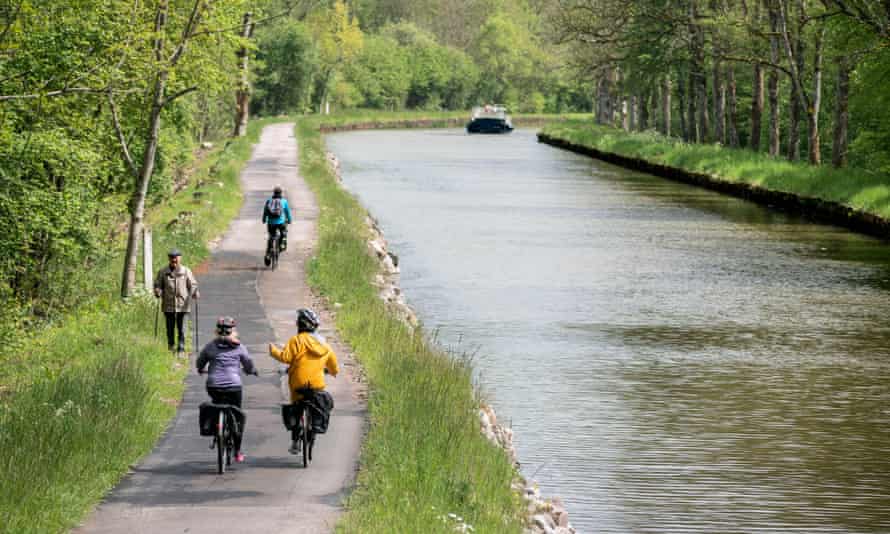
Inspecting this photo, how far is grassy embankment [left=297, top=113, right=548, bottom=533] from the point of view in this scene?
538 inches

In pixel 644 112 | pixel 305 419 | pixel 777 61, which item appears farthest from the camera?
pixel 644 112

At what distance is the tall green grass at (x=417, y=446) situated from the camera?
13.7 meters

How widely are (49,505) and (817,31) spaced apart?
44.2 m

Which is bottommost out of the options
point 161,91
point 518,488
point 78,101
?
point 518,488

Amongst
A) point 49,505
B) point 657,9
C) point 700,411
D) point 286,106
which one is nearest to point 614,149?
point 657,9

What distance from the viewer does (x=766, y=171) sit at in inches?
2435

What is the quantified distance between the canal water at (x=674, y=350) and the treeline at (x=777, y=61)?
5550 mm

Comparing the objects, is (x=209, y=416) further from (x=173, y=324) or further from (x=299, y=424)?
(x=173, y=324)

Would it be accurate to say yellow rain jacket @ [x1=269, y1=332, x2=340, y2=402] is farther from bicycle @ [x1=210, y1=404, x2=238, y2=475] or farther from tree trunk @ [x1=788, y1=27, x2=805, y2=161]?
tree trunk @ [x1=788, y1=27, x2=805, y2=161]

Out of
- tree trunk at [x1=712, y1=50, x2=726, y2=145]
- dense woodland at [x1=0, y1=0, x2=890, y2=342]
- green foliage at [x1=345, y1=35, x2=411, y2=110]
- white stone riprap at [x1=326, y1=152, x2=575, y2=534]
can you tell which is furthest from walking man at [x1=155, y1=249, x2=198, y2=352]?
green foliage at [x1=345, y1=35, x2=411, y2=110]

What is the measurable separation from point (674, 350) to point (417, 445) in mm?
12089

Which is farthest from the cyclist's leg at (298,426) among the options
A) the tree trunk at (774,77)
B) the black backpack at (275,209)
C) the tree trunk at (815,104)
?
the tree trunk at (774,77)

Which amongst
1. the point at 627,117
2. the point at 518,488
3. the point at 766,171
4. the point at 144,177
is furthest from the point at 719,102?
the point at 518,488

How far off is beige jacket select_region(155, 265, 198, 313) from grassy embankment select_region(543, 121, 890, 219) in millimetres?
29550
